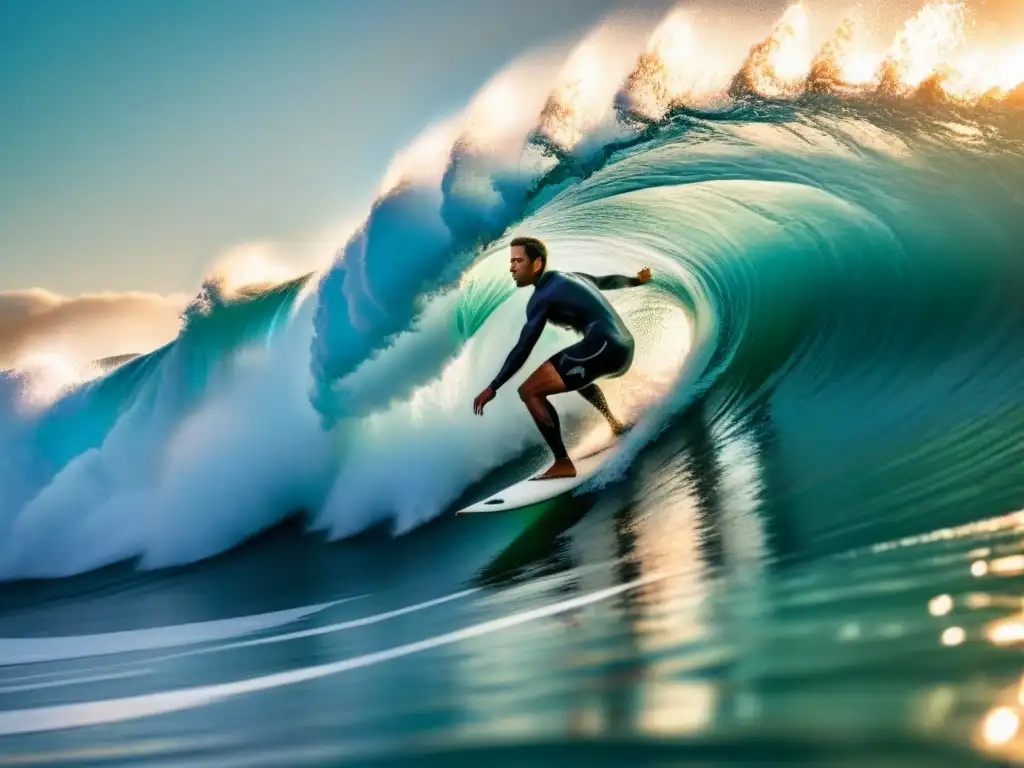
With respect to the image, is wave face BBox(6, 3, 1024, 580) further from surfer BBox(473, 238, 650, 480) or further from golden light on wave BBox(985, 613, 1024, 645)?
golden light on wave BBox(985, 613, 1024, 645)

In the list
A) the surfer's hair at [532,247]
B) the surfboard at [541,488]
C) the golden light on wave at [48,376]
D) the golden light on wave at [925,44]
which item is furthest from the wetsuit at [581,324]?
the golden light on wave at [48,376]

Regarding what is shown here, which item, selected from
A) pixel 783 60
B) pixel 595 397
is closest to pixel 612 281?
pixel 595 397

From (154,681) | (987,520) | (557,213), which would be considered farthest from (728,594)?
(557,213)

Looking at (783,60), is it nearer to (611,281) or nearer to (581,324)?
(611,281)

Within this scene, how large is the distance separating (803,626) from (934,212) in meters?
3.84

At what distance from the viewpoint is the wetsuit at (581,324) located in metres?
4.32

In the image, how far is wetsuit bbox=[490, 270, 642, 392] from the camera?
432 centimetres

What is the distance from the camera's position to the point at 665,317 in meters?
6.05

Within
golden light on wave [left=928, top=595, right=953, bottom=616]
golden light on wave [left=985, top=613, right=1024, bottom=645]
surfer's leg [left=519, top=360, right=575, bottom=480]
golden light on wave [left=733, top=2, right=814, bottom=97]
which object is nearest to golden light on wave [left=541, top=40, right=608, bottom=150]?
golden light on wave [left=733, top=2, right=814, bottom=97]

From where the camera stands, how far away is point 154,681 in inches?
112

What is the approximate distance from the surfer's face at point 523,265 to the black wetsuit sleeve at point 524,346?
0.23m

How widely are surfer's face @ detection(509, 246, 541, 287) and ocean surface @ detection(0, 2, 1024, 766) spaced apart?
0.84 meters

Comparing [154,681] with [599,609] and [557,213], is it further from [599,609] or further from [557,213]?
[557,213]

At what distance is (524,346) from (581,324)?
44 centimetres
